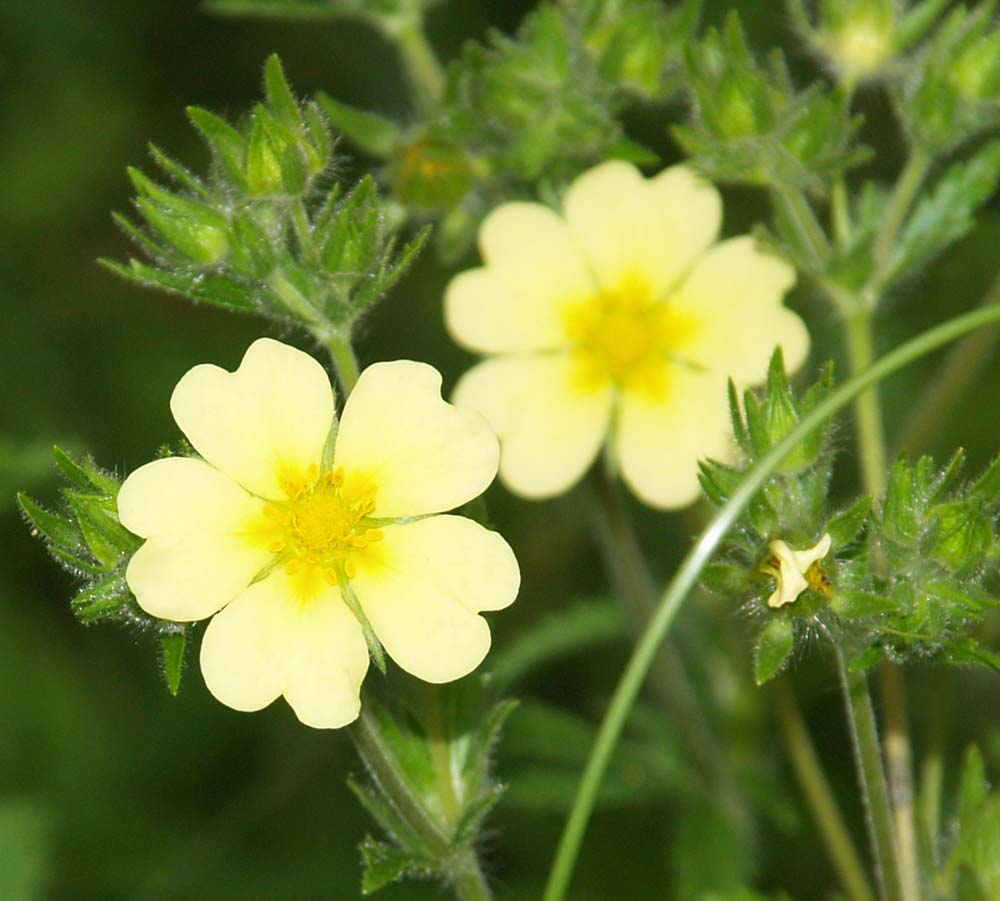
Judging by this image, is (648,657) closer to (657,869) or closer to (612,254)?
(612,254)

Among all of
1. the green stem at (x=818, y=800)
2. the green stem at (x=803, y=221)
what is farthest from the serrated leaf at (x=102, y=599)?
the green stem at (x=818, y=800)

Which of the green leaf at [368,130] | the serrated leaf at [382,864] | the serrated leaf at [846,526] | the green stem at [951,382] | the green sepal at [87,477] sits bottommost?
the serrated leaf at [382,864]

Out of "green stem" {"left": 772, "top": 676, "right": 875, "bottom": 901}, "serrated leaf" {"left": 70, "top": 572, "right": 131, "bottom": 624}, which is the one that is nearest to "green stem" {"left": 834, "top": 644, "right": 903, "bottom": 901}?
"green stem" {"left": 772, "top": 676, "right": 875, "bottom": 901}

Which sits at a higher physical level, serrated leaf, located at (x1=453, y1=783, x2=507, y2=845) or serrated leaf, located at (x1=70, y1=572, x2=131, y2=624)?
serrated leaf, located at (x1=70, y1=572, x2=131, y2=624)

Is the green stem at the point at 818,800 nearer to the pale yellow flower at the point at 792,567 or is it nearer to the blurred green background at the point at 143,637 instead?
the blurred green background at the point at 143,637

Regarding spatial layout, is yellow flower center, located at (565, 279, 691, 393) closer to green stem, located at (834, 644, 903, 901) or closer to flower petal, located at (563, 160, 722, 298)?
flower petal, located at (563, 160, 722, 298)

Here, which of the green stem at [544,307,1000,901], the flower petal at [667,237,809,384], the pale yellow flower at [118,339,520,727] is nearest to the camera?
the green stem at [544,307,1000,901]

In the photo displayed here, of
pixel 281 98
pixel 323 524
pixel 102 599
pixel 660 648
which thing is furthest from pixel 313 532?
pixel 660 648
